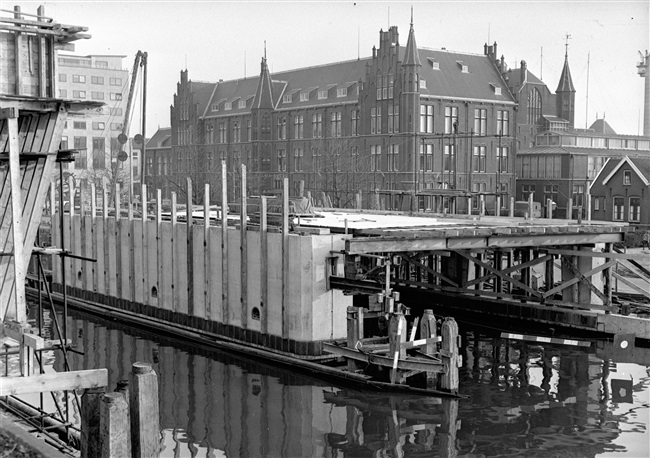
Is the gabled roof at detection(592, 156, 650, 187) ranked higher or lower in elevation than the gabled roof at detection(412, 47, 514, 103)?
lower

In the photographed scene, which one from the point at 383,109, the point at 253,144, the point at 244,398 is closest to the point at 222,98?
the point at 253,144

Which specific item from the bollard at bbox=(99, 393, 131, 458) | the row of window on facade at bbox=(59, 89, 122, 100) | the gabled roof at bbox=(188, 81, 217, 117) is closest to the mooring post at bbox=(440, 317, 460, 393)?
the bollard at bbox=(99, 393, 131, 458)

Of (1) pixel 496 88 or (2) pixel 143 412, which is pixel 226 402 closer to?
(2) pixel 143 412

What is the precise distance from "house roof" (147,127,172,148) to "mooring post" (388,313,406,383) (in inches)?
4145

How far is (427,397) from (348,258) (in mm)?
6056

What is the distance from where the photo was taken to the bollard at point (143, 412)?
13.7 m

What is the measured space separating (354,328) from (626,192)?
49.5 m

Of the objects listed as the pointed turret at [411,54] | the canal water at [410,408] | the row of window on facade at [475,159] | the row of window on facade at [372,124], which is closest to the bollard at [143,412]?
the canal water at [410,408]

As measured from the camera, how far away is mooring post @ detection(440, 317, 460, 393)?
22.5 m

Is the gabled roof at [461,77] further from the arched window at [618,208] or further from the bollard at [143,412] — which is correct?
the bollard at [143,412]

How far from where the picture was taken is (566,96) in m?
107

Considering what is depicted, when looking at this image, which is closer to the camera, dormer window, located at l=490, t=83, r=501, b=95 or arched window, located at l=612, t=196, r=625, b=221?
arched window, located at l=612, t=196, r=625, b=221

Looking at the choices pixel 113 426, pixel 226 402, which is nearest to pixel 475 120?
pixel 226 402

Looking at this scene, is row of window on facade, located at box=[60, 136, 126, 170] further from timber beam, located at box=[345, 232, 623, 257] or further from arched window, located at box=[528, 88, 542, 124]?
timber beam, located at box=[345, 232, 623, 257]
